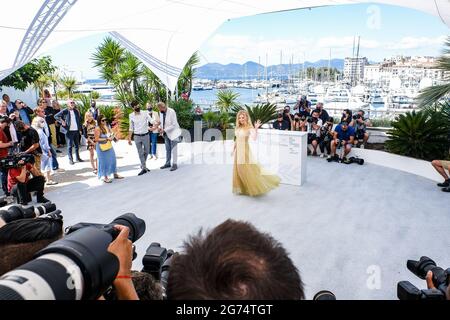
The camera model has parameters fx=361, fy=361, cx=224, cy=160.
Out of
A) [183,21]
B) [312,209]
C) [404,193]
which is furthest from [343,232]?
[183,21]

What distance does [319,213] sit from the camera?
583 cm

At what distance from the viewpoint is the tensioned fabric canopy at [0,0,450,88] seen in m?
6.44

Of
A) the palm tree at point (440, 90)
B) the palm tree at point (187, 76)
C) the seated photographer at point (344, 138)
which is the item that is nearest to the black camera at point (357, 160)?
the seated photographer at point (344, 138)

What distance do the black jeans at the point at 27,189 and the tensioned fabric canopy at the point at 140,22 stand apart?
9.05ft

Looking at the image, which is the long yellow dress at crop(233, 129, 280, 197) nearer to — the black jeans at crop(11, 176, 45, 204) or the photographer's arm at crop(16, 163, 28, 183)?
the black jeans at crop(11, 176, 45, 204)

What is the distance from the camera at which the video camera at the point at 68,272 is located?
809 millimetres

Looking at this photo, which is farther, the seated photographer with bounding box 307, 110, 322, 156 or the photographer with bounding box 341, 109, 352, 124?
the seated photographer with bounding box 307, 110, 322, 156

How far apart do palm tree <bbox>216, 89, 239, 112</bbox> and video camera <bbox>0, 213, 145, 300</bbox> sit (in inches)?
521

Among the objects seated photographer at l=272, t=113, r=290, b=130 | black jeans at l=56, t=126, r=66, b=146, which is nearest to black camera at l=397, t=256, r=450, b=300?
seated photographer at l=272, t=113, r=290, b=130

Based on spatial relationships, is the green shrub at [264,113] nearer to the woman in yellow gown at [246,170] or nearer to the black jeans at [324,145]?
the black jeans at [324,145]

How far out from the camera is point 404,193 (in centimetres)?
677

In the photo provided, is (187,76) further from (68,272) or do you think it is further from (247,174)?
(68,272)

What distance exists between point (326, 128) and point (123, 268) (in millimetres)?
8957
